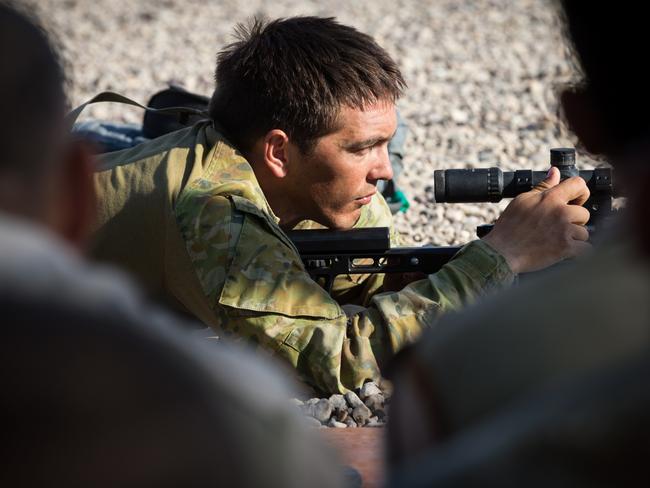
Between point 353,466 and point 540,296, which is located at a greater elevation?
point 540,296

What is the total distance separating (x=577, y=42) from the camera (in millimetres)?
1540

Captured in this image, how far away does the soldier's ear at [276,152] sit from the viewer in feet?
13.4

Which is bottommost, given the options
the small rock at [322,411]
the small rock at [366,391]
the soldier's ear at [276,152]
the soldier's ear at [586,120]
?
the small rock at [322,411]

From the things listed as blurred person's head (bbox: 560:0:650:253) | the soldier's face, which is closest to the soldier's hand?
the soldier's face

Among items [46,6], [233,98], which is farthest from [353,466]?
[46,6]

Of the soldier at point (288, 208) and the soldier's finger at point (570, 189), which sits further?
the soldier's finger at point (570, 189)

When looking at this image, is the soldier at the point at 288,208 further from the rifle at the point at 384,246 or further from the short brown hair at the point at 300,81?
the rifle at the point at 384,246

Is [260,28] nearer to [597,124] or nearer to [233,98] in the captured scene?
[233,98]

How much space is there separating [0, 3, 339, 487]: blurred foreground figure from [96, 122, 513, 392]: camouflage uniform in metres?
2.39

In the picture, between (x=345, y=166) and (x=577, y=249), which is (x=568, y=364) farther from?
(x=345, y=166)

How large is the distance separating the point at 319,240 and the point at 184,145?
557mm

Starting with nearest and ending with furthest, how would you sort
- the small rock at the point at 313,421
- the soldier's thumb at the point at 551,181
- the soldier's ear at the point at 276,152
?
the small rock at the point at 313,421
the soldier's thumb at the point at 551,181
the soldier's ear at the point at 276,152

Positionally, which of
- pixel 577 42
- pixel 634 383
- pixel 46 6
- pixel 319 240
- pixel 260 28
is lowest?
pixel 46 6

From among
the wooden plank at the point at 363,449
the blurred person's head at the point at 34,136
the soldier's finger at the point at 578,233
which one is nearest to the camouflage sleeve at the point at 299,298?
the soldier's finger at the point at 578,233
